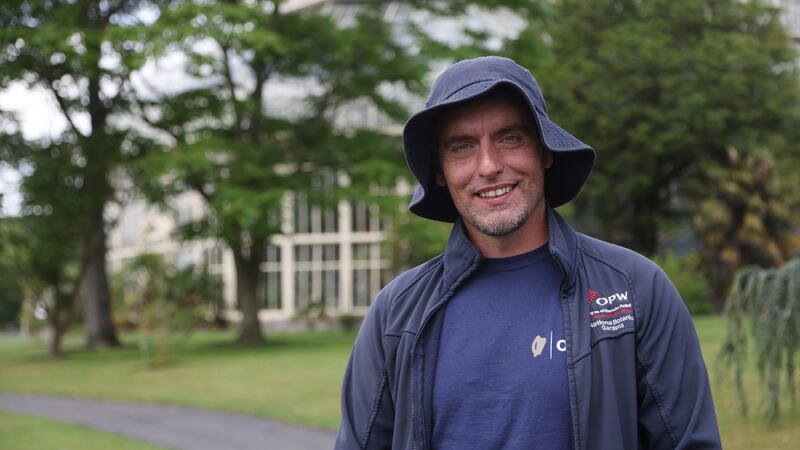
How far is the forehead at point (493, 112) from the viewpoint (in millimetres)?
2494

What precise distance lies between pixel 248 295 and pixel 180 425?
592 inches

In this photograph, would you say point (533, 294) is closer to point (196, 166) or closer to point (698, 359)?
point (698, 359)

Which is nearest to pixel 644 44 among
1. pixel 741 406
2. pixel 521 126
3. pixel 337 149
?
pixel 337 149

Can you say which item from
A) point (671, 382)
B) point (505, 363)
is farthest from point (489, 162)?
point (671, 382)

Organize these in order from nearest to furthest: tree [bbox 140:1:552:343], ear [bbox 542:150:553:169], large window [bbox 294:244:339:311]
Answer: ear [bbox 542:150:553:169] < tree [bbox 140:1:552:343] < large window [bbox 294:244:339:311]

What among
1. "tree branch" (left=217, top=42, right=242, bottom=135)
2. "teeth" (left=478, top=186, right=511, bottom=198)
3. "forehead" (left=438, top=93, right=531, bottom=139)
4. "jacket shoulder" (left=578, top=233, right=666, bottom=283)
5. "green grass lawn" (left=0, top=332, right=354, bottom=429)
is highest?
"tree branch" (left=217, top=42, right=242, bottom=135)

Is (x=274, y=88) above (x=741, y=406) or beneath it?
above

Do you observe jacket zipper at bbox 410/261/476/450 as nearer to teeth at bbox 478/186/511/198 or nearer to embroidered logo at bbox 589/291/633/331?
teeth at bbox 478/186/511/198

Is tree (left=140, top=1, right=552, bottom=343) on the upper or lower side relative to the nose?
upper

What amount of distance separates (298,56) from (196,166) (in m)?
4.84

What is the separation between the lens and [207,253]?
53.3m

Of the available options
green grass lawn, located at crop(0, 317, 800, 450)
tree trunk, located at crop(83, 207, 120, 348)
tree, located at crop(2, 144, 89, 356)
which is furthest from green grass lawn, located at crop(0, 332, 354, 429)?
tree trunk, located at crop(83, 207, 120, 348)

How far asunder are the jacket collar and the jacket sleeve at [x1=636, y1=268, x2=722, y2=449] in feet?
0.64

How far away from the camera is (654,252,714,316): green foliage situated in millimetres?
32625
